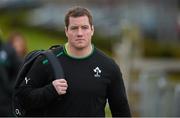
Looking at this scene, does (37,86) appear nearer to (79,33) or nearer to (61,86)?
(61,86)

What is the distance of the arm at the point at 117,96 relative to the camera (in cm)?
667

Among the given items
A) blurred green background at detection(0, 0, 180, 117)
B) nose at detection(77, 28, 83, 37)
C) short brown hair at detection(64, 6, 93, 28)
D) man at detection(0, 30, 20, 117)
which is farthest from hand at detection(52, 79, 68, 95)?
blurred green background at detection(0, 0, 180, 117)

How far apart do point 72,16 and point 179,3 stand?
32907mm

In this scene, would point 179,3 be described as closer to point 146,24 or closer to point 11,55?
point 146,24

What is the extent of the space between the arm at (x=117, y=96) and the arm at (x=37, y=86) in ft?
1.64

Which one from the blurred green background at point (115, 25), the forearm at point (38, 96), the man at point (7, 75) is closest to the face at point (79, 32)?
the forearm at point (38, 96)

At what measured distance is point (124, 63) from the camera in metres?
19.1

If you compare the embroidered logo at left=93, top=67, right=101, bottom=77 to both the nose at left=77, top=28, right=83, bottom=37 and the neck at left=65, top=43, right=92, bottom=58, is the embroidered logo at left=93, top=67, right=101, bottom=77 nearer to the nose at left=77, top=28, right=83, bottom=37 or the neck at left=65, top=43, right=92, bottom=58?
the neck at left=65, top=43, right=92, bottom=58

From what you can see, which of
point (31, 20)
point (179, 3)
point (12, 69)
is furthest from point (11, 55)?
point (179, 3)

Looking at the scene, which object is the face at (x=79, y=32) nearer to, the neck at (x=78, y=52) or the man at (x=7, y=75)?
the neck at (x=78, y=52)

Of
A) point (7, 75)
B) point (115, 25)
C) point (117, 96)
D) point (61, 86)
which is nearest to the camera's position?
point (61, 86)

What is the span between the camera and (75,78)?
652cm

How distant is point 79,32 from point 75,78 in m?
0.36

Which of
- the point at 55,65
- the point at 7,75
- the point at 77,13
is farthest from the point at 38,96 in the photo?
the point at 7,75
